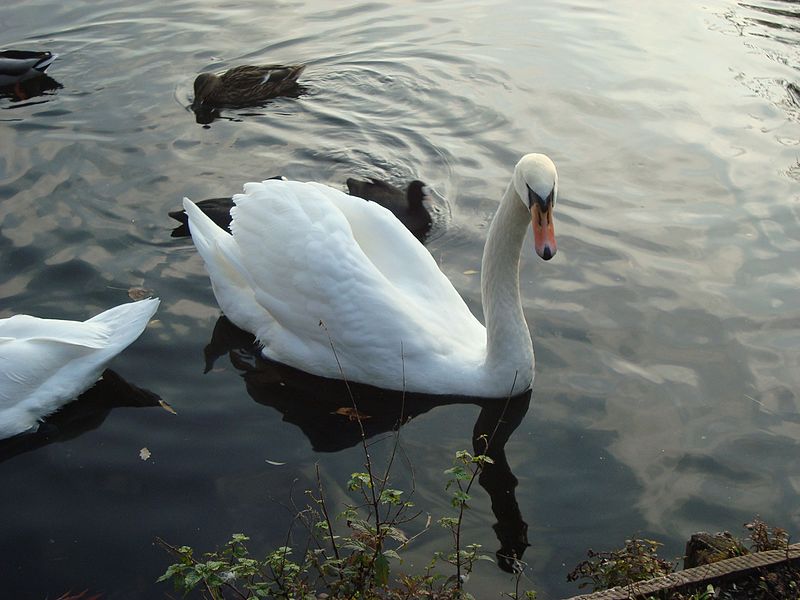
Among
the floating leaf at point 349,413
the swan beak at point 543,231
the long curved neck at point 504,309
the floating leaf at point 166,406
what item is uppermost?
the swan beak at point 543,231

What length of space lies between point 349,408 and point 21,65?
21.1 ft

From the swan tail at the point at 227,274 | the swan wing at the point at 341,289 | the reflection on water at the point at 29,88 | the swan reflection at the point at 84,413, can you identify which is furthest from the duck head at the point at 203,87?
the swan reflection at the point at 84,413

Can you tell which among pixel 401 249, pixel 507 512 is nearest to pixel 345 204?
pixel 401 249

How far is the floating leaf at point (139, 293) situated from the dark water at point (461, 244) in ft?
0.25

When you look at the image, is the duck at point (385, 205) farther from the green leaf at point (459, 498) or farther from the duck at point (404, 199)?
the green leaf at point (459, 498)

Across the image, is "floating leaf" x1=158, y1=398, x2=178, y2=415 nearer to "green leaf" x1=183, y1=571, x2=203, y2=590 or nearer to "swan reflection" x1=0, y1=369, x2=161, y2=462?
"swan reflection" x1=0, y1=369, x2=161, y2=462

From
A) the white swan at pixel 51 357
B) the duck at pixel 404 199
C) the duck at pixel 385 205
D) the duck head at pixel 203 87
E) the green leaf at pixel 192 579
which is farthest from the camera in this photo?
the duck head at pixel 203 87

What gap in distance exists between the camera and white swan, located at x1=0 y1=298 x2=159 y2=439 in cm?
562

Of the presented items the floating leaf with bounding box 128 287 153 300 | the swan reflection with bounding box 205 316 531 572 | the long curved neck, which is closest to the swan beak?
the long curved neck

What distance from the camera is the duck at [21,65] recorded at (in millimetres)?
10406

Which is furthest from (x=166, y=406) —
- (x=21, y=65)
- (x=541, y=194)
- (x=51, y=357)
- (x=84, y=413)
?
(x=21, y=65)

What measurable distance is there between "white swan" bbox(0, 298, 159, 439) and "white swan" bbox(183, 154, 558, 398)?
81 cm

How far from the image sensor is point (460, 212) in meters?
8.48

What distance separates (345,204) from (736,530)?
10.0 feet
